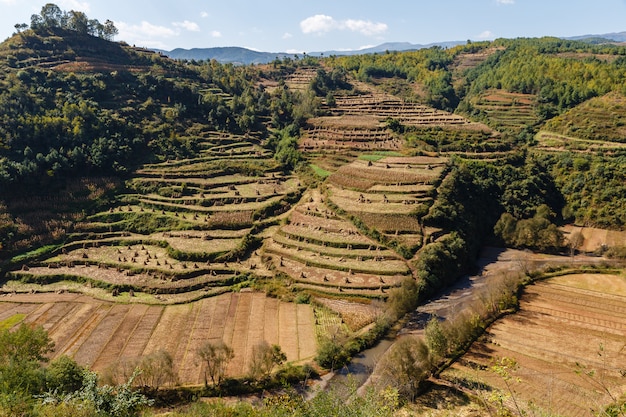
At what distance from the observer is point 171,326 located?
36.2 meters

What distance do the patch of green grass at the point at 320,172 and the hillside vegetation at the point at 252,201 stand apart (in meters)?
0.46

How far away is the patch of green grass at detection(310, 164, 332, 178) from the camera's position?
64.6 meters

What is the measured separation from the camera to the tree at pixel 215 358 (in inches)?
1133

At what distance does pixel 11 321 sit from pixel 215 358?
2285cm

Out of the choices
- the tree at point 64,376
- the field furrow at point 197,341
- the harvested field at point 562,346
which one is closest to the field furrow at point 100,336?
the tree at point 64,376

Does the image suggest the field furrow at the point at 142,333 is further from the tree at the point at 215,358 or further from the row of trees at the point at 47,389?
the tree at the point at 215,358

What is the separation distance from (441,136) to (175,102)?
57.5 m

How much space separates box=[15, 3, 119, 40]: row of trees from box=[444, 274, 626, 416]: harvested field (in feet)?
380

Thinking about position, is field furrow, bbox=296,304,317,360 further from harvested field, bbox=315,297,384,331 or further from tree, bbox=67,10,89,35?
tree, bbox=67,10,89,35

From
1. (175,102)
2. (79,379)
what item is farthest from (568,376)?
(175,102)

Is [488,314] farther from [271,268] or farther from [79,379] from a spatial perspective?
[79,379]

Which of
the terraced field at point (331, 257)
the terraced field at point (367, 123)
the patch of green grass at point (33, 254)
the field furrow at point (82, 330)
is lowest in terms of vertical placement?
the field furrow at point (82, 330)

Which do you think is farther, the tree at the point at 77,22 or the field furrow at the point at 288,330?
the tree at the point at 77,22

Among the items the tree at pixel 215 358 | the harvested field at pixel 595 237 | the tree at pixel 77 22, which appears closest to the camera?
the tree at pixel 215 358
